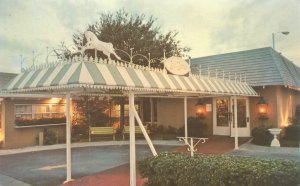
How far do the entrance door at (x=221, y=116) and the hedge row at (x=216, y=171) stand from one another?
11113 millimetres

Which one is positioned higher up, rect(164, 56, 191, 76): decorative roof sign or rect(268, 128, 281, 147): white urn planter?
rect(164, 56, 191, 76): decorative roof sign

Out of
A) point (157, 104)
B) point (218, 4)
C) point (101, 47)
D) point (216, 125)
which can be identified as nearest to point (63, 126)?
point (157, 104)

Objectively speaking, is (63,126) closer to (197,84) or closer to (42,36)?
(42,36)

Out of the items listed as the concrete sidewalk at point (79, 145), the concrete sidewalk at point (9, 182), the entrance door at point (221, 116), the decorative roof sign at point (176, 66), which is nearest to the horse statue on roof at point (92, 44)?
the decorative roof sign at point (176, 66)

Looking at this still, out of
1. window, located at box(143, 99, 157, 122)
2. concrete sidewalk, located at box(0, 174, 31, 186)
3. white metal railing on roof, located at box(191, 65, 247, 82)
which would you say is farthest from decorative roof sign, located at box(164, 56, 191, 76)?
window, located at box(143, 99, 157, 122)

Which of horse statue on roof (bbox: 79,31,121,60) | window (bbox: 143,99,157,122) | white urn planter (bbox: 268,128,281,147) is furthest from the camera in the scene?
window (bbox: 143,99,157,122)

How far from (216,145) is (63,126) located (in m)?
10.0

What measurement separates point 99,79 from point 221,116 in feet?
40.8

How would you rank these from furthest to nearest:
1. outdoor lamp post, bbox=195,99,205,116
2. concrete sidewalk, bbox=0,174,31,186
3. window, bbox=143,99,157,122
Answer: window, bbox=143,99,157,122, outdoor lamp post, bbox=195,99,205,116, concrete sidewalk, bbox=0,174,31,186

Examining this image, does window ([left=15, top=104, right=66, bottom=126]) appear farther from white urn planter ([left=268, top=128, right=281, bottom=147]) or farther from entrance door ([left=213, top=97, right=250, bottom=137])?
white urn planter ([left=268, top=128, right=281, bottom=147])

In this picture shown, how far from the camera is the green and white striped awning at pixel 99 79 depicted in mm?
7320

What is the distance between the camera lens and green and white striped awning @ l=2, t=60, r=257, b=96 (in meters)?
7.32

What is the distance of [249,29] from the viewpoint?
12047 millimetres

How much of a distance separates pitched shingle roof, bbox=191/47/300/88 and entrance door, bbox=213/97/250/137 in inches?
58.3
